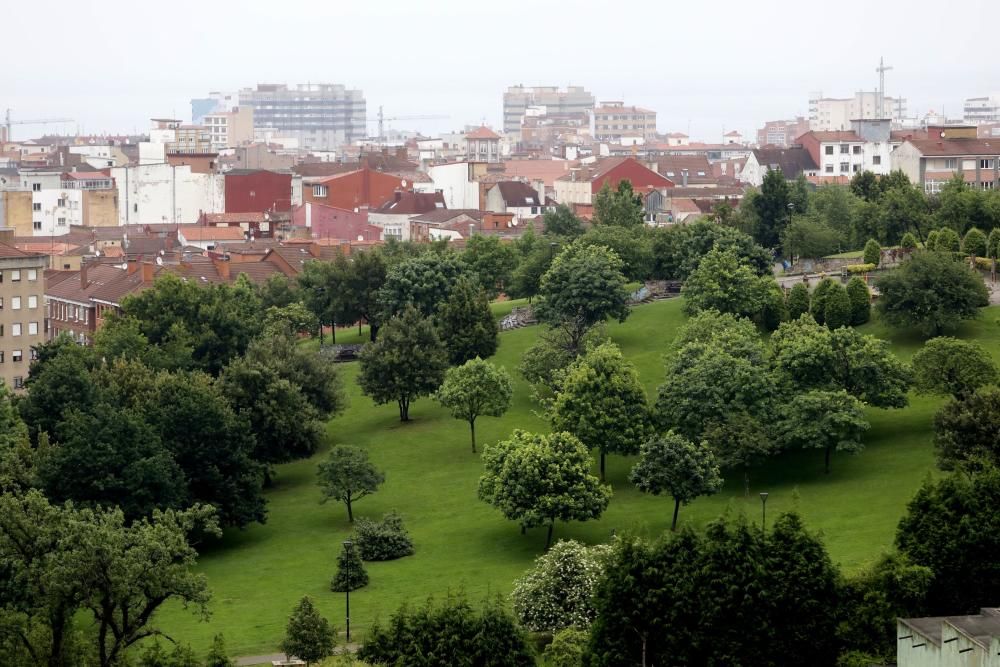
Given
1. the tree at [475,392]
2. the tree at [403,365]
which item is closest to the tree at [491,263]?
the tree at [403,365]

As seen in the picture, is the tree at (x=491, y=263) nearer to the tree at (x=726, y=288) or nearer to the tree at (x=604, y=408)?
the tree at (x=726, y=288)

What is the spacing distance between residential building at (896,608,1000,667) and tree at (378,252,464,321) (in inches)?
2454

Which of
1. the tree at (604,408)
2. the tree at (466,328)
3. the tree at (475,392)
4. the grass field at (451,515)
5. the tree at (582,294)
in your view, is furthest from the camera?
the tree at (582,294)

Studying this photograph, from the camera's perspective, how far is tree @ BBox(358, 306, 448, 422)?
304 ft

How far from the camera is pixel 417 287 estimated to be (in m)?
108

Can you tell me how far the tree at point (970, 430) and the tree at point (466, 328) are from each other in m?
32.7

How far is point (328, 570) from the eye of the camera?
72.6 m

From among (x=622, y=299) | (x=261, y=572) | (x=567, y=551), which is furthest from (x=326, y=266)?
(x=567, y=551)

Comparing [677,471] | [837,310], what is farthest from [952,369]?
[837,310]

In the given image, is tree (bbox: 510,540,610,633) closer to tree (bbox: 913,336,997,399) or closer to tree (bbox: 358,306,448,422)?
tree (bbox: 913,336,997,399)

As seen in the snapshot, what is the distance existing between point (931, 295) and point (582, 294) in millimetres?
19513

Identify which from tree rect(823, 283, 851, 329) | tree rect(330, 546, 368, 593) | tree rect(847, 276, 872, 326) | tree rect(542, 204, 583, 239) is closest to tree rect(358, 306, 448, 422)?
tree rect(823, 283, 851, 329)

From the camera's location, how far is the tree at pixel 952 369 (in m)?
77.9

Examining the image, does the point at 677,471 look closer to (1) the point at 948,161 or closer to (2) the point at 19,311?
(2) the point at 19,311
